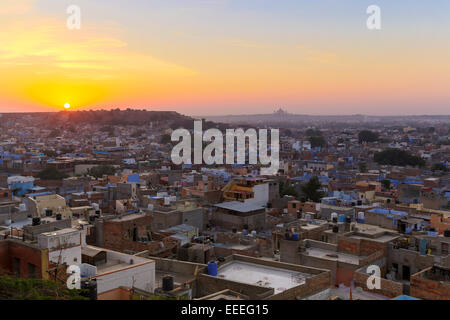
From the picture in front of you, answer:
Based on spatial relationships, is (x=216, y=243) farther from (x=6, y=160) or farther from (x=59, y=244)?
(x=6, y=160)

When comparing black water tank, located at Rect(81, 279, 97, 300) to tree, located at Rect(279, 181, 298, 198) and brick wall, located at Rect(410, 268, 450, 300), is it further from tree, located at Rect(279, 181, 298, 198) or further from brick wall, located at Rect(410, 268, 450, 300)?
tree, located at Rect(279, 181, 298, 198)

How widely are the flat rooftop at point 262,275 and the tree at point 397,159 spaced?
45983 millimetres

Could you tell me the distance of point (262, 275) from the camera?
10.5m

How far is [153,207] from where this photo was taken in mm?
20078

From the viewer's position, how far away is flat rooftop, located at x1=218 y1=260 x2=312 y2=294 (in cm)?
987

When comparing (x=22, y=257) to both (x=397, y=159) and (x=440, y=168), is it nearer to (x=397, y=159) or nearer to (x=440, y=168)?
(x=440, y=168)

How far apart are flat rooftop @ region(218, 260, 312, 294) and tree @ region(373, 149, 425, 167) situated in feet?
151

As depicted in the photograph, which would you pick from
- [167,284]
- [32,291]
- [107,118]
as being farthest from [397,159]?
[107,118]

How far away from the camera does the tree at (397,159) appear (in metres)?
53.3

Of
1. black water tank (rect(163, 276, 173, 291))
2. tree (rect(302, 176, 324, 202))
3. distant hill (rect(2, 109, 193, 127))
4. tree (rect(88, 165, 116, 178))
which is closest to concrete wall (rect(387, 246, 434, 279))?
black water tank (rect(163, 276, 173, 291))

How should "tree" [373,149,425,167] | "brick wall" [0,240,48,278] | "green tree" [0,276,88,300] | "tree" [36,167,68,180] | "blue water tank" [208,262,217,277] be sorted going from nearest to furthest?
"green tree" [0,276,88,300], "brick wall" [0,240,48,278], "blue water tank" [208,262,217,277], "tree" [36,167,68,180], "tree" [373,149,425,167]
